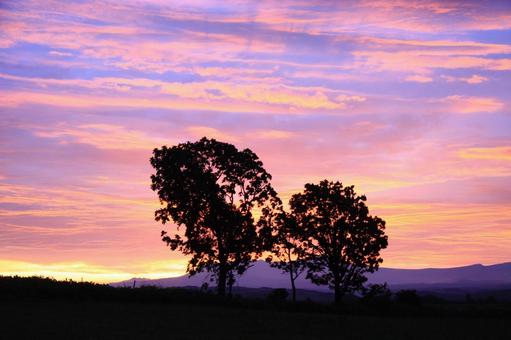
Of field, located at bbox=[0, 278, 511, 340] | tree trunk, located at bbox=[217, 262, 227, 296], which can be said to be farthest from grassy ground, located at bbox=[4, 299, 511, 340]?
tree trunk, located at bbox=[217, 262, 227, 296]

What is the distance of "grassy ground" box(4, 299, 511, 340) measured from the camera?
39031mm

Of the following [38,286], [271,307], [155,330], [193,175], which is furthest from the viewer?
[193,175]

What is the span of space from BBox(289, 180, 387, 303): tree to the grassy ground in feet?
79.2

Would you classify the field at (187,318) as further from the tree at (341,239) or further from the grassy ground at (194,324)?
the tree at (341,239)

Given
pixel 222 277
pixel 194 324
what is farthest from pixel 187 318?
pixel 222 277

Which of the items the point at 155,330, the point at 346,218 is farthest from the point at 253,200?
the point at 155,330

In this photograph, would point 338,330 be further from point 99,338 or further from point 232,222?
point 232,222

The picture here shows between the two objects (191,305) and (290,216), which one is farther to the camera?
(290,216)

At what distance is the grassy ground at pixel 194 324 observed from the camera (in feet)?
128

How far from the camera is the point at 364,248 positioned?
83875mm

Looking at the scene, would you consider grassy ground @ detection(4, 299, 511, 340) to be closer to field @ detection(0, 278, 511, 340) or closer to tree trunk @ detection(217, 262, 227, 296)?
field @ detection(0, 278, 511, 340)

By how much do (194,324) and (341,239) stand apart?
42035mm

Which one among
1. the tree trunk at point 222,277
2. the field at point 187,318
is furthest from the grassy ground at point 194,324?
the tree trunk at point 222,277

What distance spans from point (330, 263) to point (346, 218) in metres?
6.14
